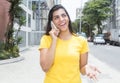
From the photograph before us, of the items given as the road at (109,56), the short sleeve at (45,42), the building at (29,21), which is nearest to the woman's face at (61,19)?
the short sleeve at (45,42)

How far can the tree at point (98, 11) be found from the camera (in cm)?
8788

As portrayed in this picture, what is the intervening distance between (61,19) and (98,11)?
85.1 meters

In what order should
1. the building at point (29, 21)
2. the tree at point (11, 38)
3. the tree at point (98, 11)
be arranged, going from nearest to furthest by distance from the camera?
the tree at point (11, 38)
the building at point (29, 21)
the tree at point (98, 11)

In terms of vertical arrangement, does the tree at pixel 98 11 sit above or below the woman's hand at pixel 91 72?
above

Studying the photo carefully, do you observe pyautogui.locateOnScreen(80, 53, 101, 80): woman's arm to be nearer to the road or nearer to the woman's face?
the woman's face

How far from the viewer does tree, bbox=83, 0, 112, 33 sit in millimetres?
87875

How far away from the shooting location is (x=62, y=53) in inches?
152

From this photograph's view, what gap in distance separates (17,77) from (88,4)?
80041 millimetres

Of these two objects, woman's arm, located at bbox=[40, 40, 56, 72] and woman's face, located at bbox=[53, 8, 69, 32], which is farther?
woman's face, located at bbox=[53, 8, 69, 32]

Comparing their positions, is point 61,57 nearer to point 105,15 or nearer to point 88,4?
point 105,15

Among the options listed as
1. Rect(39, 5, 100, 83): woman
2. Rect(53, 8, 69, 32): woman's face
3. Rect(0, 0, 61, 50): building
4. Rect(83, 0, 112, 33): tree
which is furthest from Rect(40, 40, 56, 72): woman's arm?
Rect(83, 0, 112, 33): tree

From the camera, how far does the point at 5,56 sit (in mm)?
24750

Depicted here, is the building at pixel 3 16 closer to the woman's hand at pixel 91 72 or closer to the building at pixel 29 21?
the building at pixel 29 21

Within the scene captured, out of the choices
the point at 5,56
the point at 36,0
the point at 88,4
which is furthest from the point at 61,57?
the point at 88,4
